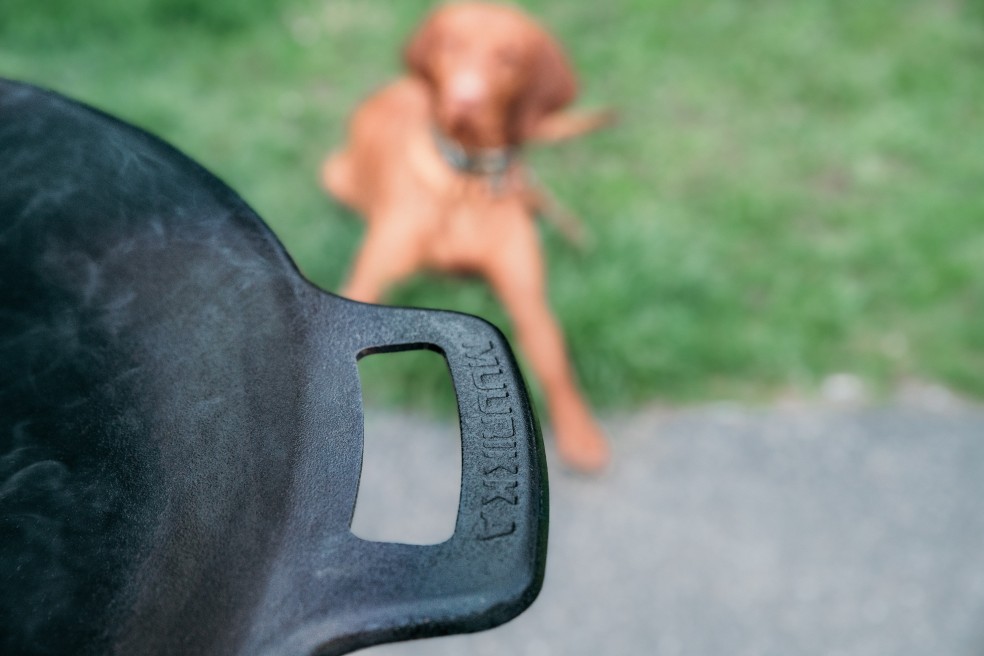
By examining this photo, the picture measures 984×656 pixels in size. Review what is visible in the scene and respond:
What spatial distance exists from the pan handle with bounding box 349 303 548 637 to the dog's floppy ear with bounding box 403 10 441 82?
1.05 meters

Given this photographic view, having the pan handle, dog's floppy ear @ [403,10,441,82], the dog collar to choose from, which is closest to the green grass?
the dog collar

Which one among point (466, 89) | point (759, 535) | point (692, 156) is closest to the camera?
point (466, 89)

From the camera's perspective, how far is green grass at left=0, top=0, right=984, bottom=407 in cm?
186

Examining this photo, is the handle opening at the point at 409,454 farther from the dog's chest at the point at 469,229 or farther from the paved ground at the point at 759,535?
the dog's chest at the point at 469,229

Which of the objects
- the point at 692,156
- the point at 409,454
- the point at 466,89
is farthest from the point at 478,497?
the point at 692,156

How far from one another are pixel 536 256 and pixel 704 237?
2.15ft

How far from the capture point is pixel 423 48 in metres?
1.45

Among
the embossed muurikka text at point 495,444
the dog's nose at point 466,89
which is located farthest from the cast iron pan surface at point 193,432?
the dog's nose at point 466,89

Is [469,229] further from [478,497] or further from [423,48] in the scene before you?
[478,497]

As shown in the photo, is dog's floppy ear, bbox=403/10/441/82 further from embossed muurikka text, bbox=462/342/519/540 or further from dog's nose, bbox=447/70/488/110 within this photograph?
embossed muurikka text, bbox=462/342/519/540

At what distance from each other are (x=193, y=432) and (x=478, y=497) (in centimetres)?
13

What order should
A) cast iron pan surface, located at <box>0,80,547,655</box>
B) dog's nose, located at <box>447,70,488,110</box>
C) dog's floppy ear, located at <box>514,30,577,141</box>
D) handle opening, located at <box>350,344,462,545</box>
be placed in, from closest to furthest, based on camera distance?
cast iron pan surface, located at <box>0,80,547,655</box>, dog's nose, located at <box>447,70,488,110</box>, dog's floppy ear, located at <box>514,30,577,141</box>, handle opening, located at <box>350,344,462,545</box>

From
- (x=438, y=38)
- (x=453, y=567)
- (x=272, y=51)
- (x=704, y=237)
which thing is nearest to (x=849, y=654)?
(x=704, y=237)

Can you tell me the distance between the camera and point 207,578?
1.18ft
